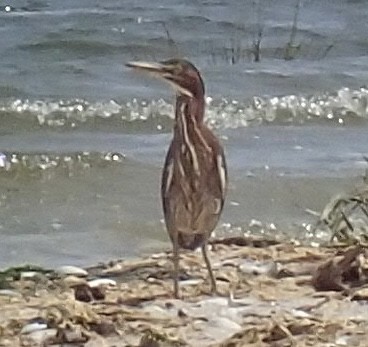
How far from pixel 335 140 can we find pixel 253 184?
1601mm

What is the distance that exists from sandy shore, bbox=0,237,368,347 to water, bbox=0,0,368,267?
1.03 m

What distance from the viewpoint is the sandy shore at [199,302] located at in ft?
15.1

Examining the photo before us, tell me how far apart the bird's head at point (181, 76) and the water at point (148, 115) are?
5.99 feet

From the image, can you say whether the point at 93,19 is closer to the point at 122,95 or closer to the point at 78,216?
the point at 122,95

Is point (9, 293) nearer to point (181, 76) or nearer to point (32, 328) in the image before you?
point (32, 328)

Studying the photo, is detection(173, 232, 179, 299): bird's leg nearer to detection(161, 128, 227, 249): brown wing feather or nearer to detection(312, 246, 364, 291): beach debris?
detection(161, 128, 227, 249): brown wing feather

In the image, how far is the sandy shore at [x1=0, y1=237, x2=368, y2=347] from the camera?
181 inches

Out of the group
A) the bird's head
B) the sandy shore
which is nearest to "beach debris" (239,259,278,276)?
the sandy shore

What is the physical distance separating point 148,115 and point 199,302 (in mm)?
6058

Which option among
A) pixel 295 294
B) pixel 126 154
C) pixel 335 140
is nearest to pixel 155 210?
pixel 126 154

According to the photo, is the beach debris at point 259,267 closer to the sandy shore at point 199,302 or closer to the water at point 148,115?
the sandy shore at point 199,302

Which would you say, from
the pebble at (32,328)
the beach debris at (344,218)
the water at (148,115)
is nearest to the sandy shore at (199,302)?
the pebble at (32,328)

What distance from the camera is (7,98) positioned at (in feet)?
38.9

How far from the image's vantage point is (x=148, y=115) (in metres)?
11.2
